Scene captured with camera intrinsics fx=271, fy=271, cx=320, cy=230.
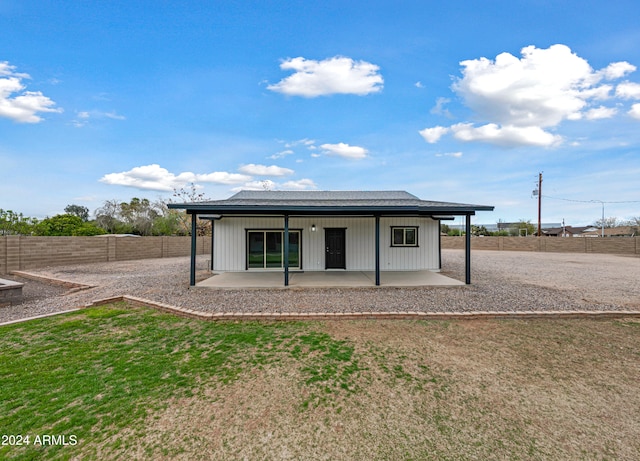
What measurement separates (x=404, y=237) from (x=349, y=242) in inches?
95.7

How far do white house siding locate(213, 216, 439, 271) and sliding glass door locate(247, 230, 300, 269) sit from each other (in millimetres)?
254

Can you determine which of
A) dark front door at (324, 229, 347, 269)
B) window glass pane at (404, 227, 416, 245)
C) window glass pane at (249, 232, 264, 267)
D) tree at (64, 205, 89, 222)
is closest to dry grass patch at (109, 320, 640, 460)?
dark front door at (324, 229, 347, 269)

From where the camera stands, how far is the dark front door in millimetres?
Answer: 11477

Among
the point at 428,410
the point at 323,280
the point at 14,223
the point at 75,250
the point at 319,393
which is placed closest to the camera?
the point at 428,410

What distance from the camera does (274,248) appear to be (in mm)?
11352

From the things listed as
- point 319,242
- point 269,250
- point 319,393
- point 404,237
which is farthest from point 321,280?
point 319,393

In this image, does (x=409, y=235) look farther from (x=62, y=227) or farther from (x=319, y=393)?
(x=62, y=227)

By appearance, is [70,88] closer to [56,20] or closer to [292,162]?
[56,20]

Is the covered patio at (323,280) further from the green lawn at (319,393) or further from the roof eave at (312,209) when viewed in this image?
the green lawn at (319,393)

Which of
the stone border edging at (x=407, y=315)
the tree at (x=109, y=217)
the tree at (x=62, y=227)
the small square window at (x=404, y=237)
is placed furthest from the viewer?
the tree at (x=109, y=217)

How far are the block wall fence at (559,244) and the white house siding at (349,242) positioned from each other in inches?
664

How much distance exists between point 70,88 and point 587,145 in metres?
30.1

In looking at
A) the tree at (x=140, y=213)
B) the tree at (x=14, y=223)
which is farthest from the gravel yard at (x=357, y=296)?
the tree at (x=140, y=213)

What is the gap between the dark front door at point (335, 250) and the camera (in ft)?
37.7
